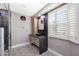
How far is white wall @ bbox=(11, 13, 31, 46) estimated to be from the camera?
4.62m

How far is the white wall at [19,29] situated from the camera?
4.62 m

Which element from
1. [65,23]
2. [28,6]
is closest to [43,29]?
[28,6]

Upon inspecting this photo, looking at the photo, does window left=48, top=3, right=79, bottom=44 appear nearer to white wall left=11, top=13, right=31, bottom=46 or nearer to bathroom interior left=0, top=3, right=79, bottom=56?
bathroom interior left=0, top=3, right=79, bottom=56

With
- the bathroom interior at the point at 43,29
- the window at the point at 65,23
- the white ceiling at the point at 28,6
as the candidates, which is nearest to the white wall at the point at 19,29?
the bathroom interior at the point at 43,29

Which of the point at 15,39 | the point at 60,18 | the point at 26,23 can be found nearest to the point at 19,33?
the point at 15,39

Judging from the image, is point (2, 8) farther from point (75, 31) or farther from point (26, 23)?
point (75, 31)

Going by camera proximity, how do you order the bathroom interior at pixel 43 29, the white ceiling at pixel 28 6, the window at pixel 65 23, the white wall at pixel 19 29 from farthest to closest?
the white wall at pixel 19 29, the white ceiling at pixel 28 6, the bathroom interior at pixel 43 29, the window at pixel 65 23

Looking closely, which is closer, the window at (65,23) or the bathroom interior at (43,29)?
the window at (65,23)

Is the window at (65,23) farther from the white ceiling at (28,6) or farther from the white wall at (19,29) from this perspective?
the white wall at (19,29)

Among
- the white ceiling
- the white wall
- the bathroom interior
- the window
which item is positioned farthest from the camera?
the white wall

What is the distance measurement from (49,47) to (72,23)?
1.83 m

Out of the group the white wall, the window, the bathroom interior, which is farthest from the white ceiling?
the white wall

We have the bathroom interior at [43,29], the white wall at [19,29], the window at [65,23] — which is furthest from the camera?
the white wall at [19,29]

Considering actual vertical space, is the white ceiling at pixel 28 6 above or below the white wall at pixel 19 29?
above
